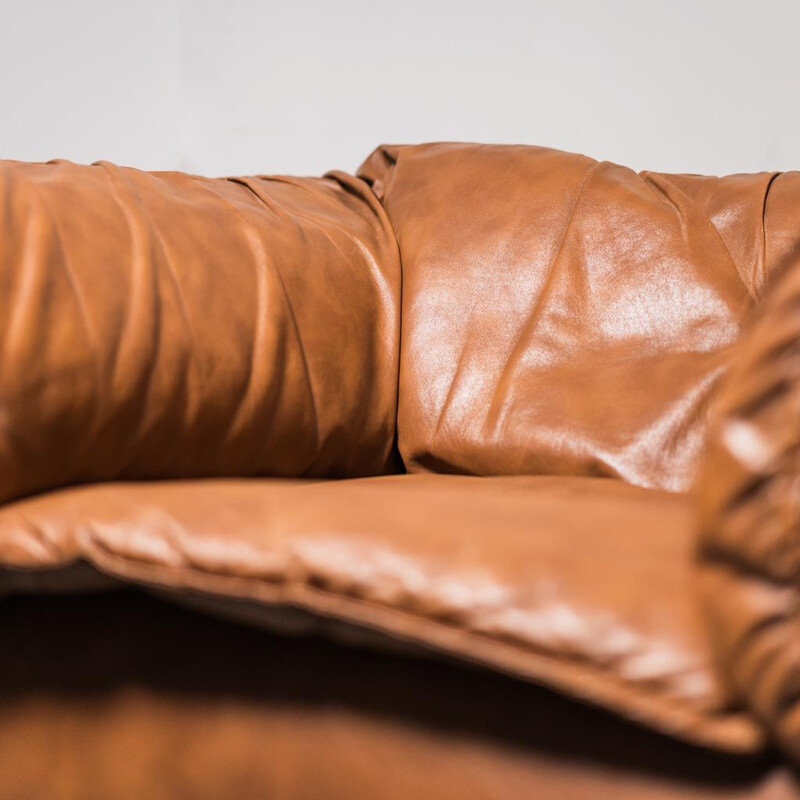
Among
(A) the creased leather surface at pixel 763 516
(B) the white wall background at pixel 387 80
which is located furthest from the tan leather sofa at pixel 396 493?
(B) the white wall background at pixel 387 80

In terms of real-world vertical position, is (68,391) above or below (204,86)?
below

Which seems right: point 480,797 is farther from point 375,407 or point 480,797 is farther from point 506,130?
point 506,130

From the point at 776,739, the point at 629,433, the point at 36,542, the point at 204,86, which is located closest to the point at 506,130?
the point at 204,86

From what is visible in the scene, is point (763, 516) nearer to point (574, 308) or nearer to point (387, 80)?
point (574, 308)

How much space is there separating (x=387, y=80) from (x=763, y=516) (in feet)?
5.41

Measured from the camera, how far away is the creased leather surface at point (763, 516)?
0.36 metres

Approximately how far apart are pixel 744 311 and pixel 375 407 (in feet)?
1.43

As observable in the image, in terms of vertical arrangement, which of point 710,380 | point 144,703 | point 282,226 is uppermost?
point 282,226

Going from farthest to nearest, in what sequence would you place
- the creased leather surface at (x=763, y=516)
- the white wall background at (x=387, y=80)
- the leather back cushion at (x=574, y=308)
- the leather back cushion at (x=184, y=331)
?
the white wall background at (x=387, y=80), the leather back cushion at (x=574, y=308), the leather back cushion at (x=184, y=331), the creased leather surface at (x=763, y=516)

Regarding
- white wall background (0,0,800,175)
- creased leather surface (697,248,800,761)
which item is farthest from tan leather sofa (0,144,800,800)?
white wall background (0,0,800,175)

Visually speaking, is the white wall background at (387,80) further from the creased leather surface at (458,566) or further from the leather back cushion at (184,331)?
the creased leather surface at (458,566)

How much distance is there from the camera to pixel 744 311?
974mm

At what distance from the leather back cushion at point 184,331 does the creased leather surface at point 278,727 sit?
137mm

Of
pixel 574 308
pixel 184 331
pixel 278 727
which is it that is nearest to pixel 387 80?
pixel 574 308
